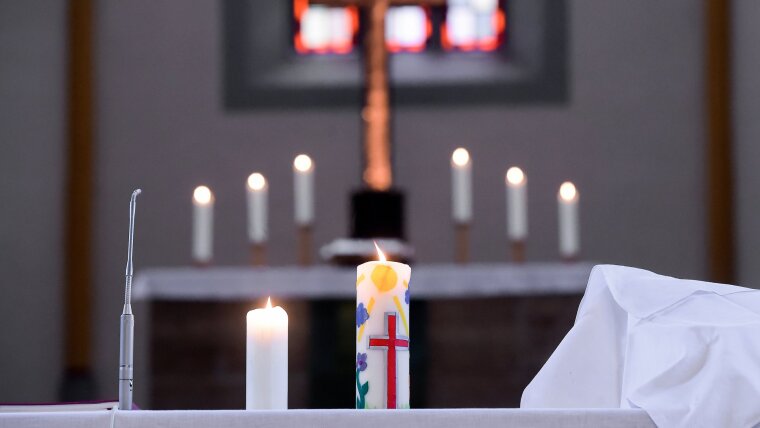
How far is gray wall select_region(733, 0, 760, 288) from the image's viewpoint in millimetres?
5195

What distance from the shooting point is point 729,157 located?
5.47 metres

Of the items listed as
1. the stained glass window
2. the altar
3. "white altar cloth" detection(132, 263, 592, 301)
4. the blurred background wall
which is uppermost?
the stained glass window

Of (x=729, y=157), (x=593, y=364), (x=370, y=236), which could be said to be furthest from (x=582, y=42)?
(x=593, y=364)

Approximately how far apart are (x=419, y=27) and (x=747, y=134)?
5.57 ft

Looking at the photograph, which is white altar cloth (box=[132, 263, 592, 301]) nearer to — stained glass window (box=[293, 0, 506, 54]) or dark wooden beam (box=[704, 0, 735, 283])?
dark wooden beam (box=[704, 0, 735, 283])

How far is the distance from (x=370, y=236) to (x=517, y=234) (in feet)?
1.79

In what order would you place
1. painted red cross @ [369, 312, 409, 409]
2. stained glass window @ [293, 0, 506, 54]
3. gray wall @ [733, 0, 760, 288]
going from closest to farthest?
painted red cross @ [369, 312, 409, 409]
gray wall @ [733, 0, 760, 288]
stained glass window @ [293, 0, 506, 54]

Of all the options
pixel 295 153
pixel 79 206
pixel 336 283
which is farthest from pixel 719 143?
pixel 79 206

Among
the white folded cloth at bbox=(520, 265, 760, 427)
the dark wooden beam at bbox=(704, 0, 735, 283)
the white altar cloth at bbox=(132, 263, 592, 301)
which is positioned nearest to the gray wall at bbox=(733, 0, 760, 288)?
the dark wooden beam at bbox=(704, 0, 735, 283)

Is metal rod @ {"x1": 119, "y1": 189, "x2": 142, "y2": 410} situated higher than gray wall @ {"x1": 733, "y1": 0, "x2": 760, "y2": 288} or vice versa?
gray wall @ {"x1": 733, "y1": 0, "x2": 760, "y2": 288}

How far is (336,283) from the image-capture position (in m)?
3.85

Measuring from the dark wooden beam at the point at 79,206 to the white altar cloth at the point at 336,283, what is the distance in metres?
1.78

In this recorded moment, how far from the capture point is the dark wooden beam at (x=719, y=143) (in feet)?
17.8

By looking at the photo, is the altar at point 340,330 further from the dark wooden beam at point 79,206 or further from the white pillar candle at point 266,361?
the white pillar candle at point 266,361
